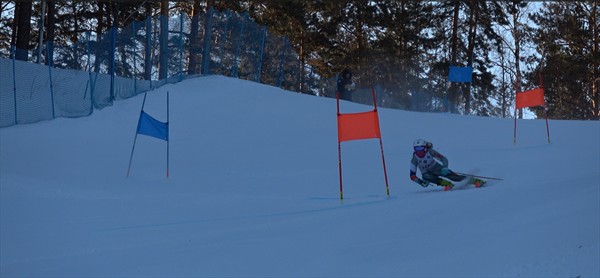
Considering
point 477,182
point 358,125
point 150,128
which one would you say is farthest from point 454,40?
point 358,125

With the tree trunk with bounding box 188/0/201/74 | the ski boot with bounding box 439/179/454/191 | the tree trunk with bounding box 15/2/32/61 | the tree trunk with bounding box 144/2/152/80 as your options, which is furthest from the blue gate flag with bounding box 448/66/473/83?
the tree trunk with bounding box 15/2/32/61

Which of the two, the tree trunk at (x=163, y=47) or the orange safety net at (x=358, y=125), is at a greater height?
the tree trunk at (x=163, y=47)

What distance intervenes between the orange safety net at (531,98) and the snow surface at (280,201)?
1223mm

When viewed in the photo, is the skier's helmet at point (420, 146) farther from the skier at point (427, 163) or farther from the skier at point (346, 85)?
the skier at point (346, 85)

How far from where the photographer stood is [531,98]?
14.0 m

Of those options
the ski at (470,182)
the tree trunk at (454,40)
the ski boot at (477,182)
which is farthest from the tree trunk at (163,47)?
the tree trunk at (454,40)

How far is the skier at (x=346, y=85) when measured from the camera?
19594 mm

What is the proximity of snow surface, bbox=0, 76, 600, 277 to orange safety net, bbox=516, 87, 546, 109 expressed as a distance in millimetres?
1223

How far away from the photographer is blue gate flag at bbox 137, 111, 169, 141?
1098 centimetres

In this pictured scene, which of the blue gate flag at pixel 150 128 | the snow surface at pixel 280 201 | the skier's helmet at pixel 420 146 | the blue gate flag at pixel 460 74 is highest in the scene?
the blue gate flag at pixel 460 74

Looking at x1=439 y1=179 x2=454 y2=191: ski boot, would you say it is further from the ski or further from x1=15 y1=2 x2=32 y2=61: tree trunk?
x1=15 y1=2 x2=32 y2=61: tree trunk

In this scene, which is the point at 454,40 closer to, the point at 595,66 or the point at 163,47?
the point at 595,66

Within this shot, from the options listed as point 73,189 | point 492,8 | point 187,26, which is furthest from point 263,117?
point 492,8

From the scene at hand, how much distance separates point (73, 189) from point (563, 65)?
→ 35.3m
